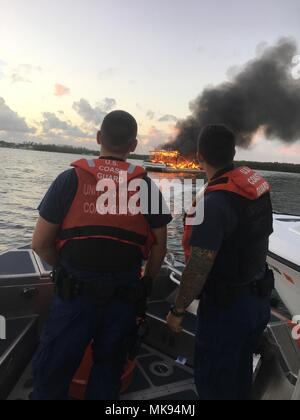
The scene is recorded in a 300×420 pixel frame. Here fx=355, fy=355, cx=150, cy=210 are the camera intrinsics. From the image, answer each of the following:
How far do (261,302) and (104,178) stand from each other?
1.47 metres

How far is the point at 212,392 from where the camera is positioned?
2.55 meters

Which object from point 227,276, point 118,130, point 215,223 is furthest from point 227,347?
point 118,130

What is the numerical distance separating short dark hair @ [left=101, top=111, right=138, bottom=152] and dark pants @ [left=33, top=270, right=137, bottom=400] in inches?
43.2

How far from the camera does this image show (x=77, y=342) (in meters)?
2.39

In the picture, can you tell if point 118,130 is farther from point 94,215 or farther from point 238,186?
point 238,186

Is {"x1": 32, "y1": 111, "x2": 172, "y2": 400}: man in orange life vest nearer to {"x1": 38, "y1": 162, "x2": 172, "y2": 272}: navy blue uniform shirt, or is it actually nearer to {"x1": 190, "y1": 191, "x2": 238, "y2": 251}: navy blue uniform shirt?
{"x1": 38, "y1": 162, "x2": 172, "y2": 272}: navy blue uniform shirt

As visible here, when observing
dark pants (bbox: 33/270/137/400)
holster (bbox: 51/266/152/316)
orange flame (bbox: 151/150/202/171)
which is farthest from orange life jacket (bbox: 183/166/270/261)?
orange flame (bbox: 151/150/202/171)

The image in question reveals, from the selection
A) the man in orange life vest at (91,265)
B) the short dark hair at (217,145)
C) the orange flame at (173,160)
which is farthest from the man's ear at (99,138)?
the orange flame at (173,160)

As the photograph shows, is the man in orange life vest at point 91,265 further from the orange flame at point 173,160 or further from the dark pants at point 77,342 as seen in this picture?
the orange flame at point 173,160
